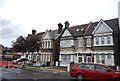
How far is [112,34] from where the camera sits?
18.5 m

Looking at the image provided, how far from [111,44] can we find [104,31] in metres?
2.51

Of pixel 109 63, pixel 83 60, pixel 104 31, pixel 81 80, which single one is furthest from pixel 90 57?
→ pixel 81 80

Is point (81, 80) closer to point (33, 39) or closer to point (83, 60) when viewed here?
point (83, 60)

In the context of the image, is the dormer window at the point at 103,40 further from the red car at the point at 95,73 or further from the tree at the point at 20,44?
the tree at the point at 20,44

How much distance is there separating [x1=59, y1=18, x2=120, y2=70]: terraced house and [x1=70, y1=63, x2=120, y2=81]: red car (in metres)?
9.29

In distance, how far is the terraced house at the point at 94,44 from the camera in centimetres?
1836

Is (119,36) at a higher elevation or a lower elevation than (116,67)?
higher

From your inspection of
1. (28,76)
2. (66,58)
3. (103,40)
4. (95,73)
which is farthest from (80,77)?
(66,58)

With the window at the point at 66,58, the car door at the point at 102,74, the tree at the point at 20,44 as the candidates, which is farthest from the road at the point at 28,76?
the window at the point at 66,58

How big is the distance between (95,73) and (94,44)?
→ 35.9 ft

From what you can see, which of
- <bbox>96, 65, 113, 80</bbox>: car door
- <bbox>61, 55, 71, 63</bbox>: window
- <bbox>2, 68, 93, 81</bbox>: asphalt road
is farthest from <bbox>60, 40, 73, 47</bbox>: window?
<bbox>96, 65, 113, 80</bbox>: car door

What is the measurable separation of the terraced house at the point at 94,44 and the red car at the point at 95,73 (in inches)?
366

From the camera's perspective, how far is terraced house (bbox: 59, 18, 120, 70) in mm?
18359

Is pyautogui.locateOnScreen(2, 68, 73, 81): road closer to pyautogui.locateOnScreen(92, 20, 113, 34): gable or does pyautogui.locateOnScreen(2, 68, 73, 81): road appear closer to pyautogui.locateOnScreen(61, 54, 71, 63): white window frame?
pyautogui.locateOnScreen(61, 54, 71, 63): white window frame
